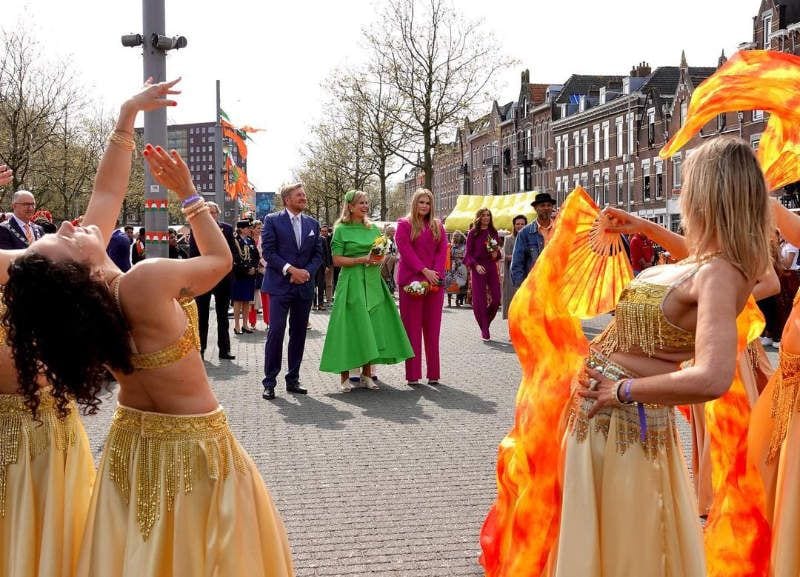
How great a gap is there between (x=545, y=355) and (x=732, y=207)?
1.34m

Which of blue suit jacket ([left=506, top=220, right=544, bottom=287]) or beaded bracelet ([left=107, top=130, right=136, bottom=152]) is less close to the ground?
beaded bracelet ([left=107, top=130, right=136, bottom=152])

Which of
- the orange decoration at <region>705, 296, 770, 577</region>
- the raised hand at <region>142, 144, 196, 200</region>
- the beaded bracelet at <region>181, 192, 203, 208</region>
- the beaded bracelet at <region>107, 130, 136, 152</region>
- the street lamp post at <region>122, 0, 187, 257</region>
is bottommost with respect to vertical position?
the orange decoration at <region>705, 296, 770, 577</region>

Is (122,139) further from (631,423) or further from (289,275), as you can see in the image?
(289,275)

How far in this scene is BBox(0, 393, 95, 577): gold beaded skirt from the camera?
9.84 feet

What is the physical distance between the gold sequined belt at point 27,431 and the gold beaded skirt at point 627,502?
1812mm

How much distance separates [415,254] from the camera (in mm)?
9898

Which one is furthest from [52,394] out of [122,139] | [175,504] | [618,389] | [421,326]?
[421,326]

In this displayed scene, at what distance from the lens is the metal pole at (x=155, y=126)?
9.45 metres

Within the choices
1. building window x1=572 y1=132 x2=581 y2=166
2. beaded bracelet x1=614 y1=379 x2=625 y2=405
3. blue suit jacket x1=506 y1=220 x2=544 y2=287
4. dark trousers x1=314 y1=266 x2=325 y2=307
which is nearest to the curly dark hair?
beaded bracelet x1=614 y1=379 x2=625 y2=405

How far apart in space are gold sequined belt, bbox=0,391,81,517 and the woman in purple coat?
10926 mm

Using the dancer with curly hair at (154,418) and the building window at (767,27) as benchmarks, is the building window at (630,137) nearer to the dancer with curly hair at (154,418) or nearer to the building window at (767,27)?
the building window at (767,27)

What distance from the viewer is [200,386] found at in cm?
288

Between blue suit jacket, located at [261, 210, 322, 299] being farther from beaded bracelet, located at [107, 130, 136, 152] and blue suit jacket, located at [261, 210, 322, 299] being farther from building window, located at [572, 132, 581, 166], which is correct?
building window, located at [572, 132, 581, 166]

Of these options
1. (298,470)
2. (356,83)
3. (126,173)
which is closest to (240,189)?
(356,83)
